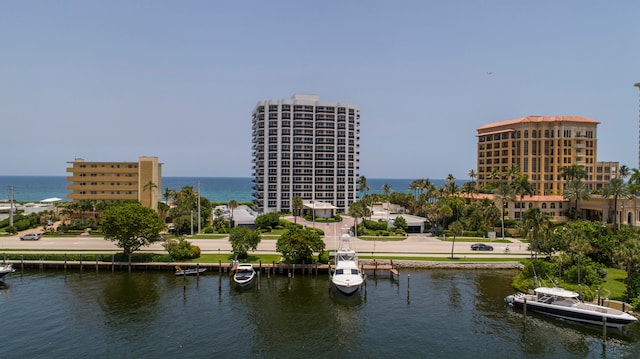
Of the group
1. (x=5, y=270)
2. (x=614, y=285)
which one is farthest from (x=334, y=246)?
(x=5, y=270)

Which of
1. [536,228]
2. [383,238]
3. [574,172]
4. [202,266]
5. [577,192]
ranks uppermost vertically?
[574,172]

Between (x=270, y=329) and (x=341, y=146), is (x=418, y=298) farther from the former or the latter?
(x=341, y=146)

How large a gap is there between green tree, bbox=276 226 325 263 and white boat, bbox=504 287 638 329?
102 feet

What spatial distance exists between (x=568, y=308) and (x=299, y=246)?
39.4m

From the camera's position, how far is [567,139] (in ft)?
473

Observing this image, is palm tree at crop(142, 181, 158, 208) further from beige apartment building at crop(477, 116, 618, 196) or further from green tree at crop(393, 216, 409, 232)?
beige apartment building at crop(477, 116, 618, 196)

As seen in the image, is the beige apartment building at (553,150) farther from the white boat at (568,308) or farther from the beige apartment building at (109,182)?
the beige apartment building at (109,182)

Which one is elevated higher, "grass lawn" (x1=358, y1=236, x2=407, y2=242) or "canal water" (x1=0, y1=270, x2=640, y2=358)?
"grass lawn" (x1=358, y1=236, x2=407, y2=242)

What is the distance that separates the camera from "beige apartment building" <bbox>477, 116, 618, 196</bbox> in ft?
474

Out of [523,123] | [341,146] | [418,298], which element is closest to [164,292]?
[418,298]

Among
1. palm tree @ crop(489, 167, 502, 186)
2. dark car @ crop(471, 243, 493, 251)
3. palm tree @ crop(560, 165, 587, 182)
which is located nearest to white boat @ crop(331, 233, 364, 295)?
dark car @ crop(471, 243, 493, 251)

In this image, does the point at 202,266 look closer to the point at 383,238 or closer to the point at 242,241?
the point at 242,241

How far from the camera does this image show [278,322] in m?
51.2

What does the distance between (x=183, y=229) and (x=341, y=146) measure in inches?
2949
